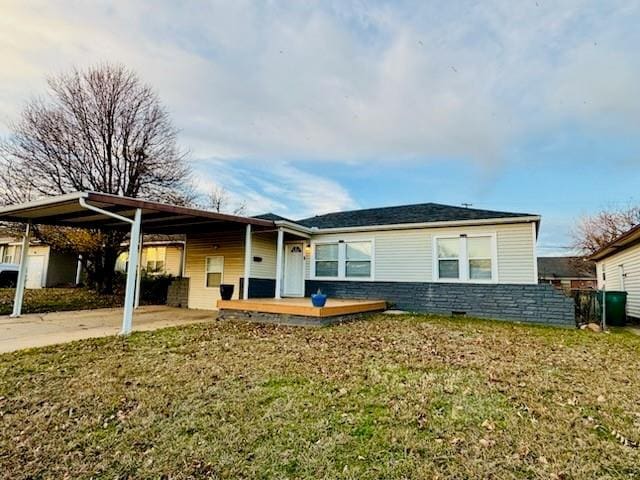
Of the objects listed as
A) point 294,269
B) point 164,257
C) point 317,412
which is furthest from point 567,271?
point 317,412

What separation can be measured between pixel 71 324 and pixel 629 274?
60.6ft

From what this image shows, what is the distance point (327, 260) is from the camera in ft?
42.7

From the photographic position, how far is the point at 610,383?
14.5 feet

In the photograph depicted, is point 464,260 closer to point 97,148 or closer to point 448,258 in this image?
point 448,258

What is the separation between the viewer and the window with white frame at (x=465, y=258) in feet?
34.5

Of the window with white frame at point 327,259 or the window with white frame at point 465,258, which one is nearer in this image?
the window with white frame at point 465,258

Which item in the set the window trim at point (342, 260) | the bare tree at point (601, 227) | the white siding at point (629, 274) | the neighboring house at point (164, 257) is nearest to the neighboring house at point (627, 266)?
the white siding at point (629, 274)

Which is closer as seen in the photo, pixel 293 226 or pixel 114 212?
pixel 114 212

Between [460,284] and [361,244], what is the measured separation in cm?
358

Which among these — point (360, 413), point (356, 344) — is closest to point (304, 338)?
point (356, 344)

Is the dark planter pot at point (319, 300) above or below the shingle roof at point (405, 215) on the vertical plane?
below

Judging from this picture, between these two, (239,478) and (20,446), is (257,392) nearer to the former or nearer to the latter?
(239,478)

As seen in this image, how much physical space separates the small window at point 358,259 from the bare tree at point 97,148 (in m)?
8.13

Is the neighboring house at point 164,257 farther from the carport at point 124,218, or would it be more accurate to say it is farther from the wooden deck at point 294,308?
the wooden deck at point 294,308
